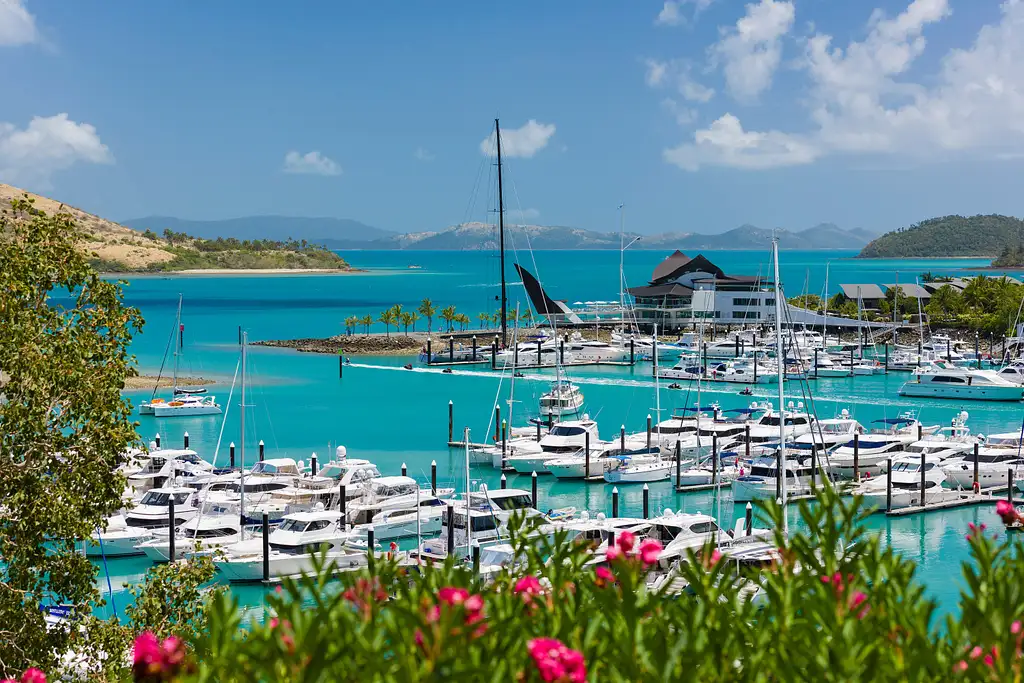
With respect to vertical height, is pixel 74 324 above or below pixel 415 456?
above

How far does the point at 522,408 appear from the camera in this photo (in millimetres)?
67562

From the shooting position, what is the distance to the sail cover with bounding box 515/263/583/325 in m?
92.6

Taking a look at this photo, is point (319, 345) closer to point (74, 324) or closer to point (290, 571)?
point (290, 571)

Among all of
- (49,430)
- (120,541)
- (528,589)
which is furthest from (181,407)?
(528,589)

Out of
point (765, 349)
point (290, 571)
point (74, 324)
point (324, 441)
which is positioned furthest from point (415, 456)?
point (765, 349)

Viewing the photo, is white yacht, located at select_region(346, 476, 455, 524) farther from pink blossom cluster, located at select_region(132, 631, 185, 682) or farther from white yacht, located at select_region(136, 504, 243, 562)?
pink blossom cluster, located at select_region(132, 631, 185, 682)

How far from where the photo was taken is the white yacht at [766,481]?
3882cm

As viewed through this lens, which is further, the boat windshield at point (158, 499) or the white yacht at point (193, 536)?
the boat windshield at point (158, 499)

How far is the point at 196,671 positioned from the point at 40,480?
340 inches

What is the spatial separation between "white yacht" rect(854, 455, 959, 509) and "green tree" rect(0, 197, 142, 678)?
28.8 metres

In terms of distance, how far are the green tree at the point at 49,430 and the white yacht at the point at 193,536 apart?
16.2 metres

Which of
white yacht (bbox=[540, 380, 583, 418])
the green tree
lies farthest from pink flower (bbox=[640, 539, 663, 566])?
white yacht (bbox=[540, 380, 583, 418])

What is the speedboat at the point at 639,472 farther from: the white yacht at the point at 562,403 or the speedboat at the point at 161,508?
the white yacht at the point at 562,403

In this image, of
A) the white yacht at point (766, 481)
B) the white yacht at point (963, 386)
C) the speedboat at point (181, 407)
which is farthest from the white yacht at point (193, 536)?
the white yacht at point (963, 386)
